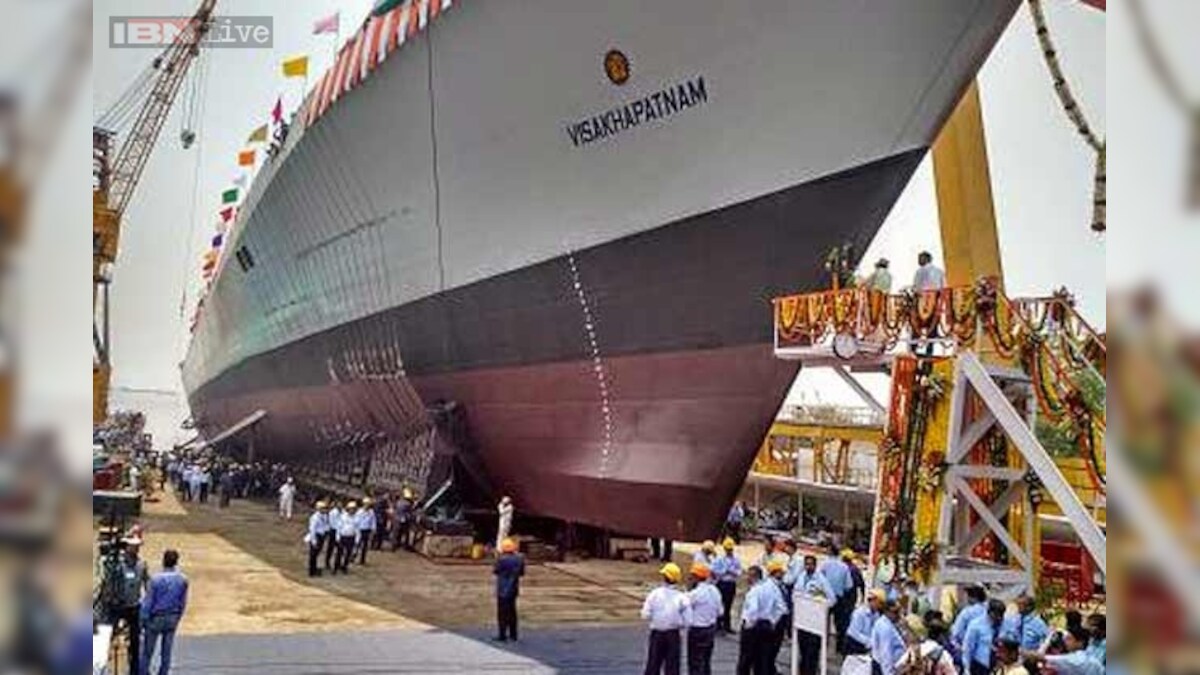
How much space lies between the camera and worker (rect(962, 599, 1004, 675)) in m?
6.28

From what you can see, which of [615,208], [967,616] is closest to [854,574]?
[967,616]

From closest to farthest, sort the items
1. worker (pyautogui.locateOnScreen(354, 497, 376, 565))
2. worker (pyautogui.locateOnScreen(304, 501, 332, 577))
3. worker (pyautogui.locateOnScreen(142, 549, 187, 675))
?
worker (pyautogui.locateOnScreen(142, 549, 187, 675)), worker (pyautogui.locateOnScreen(304, 501, 332, 577)), worker (pyautogui.locateOnScreen(354, 497, 376, 565))

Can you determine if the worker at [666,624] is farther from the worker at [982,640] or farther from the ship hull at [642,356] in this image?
the ship hull at [642,356]

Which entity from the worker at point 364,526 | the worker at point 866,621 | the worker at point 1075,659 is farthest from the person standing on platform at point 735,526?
the worker at point 1075,659

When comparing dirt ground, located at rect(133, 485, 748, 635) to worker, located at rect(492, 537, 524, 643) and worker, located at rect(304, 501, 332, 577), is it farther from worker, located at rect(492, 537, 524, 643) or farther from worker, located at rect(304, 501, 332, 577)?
worker, located at rect(492, 537, 524, 643)

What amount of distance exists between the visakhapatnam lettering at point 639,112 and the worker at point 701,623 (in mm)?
4775

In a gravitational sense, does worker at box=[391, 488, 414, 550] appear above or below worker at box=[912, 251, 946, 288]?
below

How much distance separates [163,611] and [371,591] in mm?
4082

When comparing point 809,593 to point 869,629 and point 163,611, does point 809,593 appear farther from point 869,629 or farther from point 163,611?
point 163,611

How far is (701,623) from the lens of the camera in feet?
23.4

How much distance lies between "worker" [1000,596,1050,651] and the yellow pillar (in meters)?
8.71

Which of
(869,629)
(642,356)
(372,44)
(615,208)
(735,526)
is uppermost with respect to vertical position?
(372,44)

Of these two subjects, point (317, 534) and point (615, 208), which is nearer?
point (615, 208)

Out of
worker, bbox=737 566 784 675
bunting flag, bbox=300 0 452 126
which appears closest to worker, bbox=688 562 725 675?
worker, bbox=737 566 784 675
